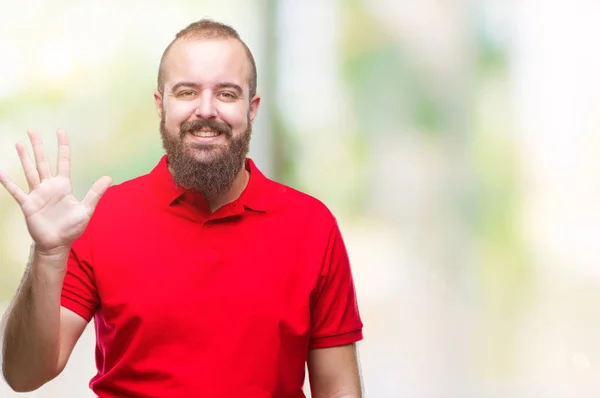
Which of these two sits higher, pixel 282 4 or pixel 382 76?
pixel 282 4

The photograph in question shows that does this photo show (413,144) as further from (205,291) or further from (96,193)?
(96,193)

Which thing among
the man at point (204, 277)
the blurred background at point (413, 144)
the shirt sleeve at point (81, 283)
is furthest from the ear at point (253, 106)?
the blurred background at point (413, 144)

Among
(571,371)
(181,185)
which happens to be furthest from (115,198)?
(571,371)

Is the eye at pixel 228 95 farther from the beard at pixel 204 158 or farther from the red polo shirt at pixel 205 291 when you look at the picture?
the red polo shirt at pixel 205 291

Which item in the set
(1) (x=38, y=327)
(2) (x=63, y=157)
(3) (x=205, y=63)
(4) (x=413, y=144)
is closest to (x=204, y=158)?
(3) (x=205, y=63)

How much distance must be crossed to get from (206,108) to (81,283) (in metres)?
0.40

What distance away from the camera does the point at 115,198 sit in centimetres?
170

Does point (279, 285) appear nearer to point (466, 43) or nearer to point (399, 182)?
point (399, 182)

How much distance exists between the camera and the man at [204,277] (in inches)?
61.3

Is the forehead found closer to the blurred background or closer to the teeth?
the teeth

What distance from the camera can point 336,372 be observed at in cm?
168

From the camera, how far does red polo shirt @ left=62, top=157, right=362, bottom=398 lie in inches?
61.4

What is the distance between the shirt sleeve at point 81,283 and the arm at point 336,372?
17.3 inches

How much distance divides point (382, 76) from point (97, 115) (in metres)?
0.86
